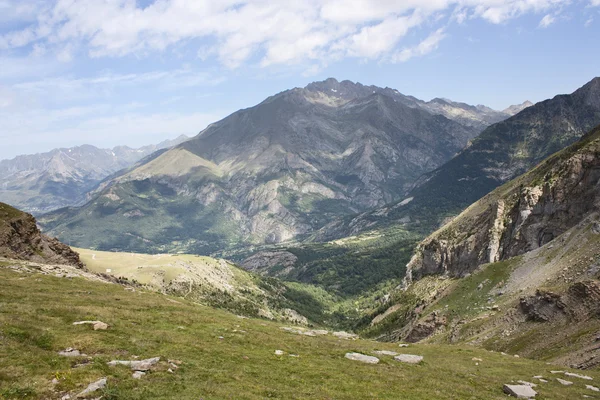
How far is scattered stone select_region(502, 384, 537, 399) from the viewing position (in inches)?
1425

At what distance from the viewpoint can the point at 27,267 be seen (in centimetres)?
7269

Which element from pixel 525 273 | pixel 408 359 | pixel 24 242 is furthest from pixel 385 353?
pixel 24 242

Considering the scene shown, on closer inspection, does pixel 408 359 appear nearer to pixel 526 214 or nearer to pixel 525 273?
pixel 525 273

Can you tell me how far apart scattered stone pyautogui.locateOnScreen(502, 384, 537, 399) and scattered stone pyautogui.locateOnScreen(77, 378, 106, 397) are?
34.9 m

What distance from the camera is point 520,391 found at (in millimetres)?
37000

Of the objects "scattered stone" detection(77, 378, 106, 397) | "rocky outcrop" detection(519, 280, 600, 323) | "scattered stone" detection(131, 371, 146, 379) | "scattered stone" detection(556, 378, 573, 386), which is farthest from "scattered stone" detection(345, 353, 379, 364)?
"rocky outcrop" detection(519, 280, 600, 323)

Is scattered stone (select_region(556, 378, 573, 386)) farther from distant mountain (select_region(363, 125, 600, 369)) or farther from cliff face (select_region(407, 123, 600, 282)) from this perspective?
cliff face (select_region(407, 123, 600, 282))

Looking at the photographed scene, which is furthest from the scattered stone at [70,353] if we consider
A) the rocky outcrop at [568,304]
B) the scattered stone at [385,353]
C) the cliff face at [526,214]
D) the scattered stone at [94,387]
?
the cliff face at [526,214]

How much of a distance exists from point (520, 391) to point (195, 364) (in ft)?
98.9

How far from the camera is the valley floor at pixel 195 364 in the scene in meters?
28.4

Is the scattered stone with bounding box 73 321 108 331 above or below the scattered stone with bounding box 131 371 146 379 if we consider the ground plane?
above

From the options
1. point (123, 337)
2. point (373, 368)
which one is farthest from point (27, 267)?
point (373, 368)

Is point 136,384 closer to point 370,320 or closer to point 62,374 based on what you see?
point 62,374

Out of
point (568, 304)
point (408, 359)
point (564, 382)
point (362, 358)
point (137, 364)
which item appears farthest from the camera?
point (568, 304)
